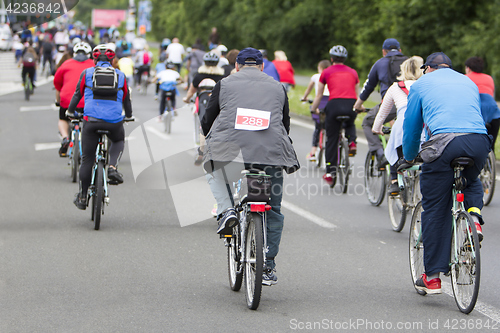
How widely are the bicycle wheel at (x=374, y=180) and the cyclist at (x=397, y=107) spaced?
1.15 metres

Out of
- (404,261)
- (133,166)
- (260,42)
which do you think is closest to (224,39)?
(260,42)

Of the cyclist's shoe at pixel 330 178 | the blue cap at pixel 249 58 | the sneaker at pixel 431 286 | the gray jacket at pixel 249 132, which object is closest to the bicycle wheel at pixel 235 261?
the gray jacket at pixel 249 132

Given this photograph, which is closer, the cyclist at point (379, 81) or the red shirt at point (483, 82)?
the cyclist at point (379, 81)

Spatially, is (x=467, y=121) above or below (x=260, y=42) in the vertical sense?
above

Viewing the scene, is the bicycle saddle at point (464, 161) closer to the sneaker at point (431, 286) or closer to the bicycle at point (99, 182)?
the sneaker at point (431, 286)

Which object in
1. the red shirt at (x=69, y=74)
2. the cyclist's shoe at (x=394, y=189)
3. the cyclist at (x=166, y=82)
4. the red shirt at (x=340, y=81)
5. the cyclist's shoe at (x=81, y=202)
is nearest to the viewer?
the cyclist's shoe at (x=394, y=189)

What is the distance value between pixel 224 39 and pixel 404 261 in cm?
4960

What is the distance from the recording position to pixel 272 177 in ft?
18.8

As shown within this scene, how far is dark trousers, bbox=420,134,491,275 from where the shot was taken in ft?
18.2

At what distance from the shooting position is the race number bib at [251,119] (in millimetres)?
5594

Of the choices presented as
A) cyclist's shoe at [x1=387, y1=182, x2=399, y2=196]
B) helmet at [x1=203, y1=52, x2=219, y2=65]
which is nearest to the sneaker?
cyclist's shoe at [x1=387, y1=182, x2=399, y2=196]

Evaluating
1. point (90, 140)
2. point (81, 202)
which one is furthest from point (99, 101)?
point (81, 202)

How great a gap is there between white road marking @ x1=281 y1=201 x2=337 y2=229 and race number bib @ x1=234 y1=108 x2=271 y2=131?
3493 millimetres

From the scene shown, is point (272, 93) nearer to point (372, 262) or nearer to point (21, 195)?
point (372, 262)
